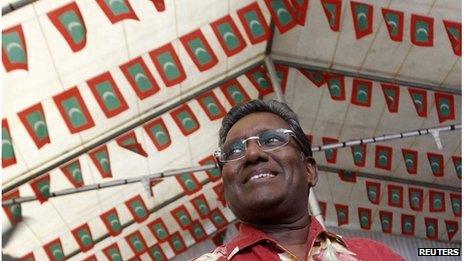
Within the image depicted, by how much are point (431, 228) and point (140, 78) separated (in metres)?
8.41

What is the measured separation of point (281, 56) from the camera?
7293 millimetres

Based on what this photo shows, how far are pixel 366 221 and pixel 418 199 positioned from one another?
1.54 m

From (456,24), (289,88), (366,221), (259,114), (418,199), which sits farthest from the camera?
(366,221)

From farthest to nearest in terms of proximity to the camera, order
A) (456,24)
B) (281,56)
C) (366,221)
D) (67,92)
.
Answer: (366,221) → (281,56) → (456,24) → (67,92)

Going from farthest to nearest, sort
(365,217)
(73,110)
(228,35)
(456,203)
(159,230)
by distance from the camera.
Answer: (365,217)
(456,203)
(159,230)
(228,35)
(73,110)

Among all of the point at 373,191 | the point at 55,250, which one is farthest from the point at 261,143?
the point at 373,191

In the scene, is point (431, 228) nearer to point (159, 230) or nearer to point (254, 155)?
point (159, 230)

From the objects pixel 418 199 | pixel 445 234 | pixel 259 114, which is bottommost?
pixel 445 234

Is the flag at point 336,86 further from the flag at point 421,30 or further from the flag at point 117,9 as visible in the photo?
the flag at point 117,9

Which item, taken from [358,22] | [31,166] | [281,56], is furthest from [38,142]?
[358,22]

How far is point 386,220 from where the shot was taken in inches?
454

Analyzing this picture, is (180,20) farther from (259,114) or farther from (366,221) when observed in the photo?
(366,221)

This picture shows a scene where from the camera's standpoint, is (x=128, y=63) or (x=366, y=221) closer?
A: (x=128, y=63)

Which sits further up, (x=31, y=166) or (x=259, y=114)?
(x=259, y=114)
